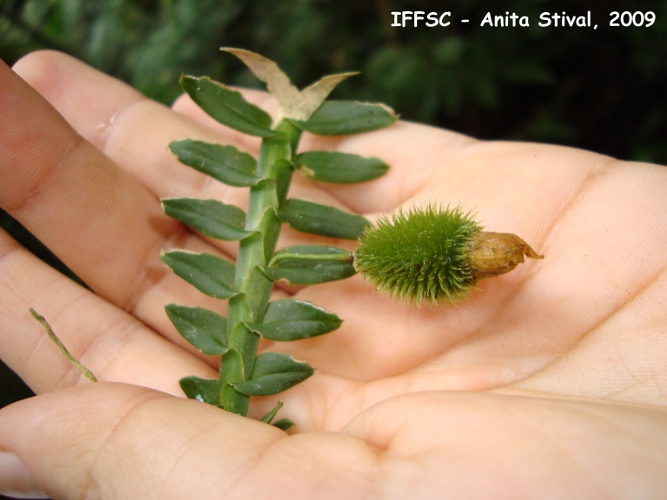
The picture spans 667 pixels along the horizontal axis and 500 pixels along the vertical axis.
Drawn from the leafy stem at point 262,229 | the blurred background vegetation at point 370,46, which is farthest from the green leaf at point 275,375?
the blurred background vegetation at point 370,46

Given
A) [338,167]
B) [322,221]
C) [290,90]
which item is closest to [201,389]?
[322,221]

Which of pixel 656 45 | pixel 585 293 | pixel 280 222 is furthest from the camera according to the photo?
pixel 656 45

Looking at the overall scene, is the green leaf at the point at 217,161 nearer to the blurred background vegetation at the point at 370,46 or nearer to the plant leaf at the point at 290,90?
the plant leaf at the point at 290,90

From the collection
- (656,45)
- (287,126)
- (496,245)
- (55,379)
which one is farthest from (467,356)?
(656,45)

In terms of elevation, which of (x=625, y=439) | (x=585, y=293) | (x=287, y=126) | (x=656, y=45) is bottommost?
(x=625, y=439)

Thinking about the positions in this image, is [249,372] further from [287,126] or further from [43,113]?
[43,113]

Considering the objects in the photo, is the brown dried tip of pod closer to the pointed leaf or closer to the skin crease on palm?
→ the skin crease on palm
